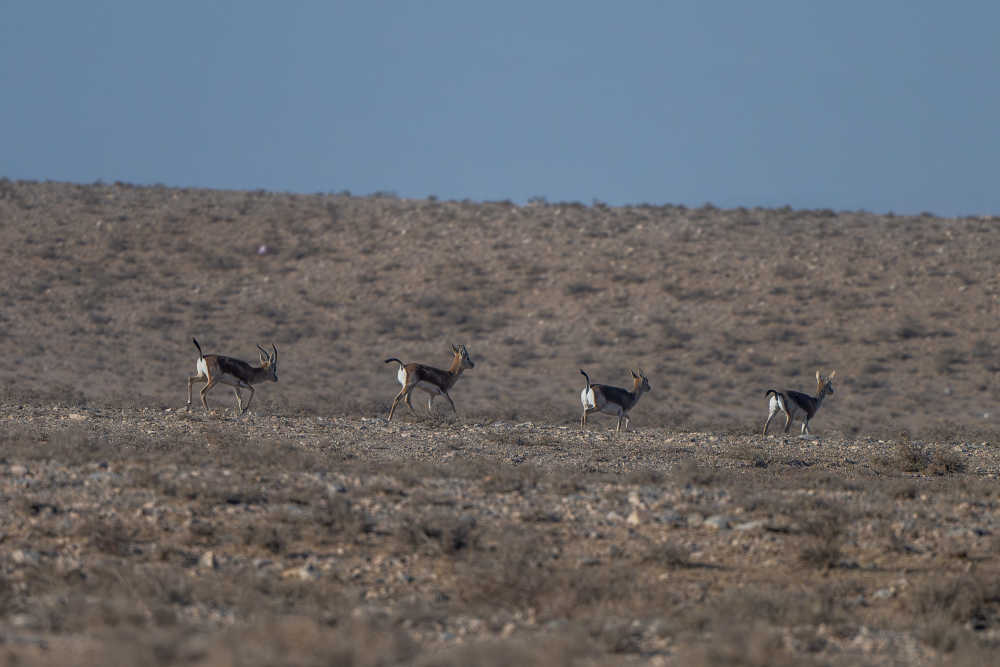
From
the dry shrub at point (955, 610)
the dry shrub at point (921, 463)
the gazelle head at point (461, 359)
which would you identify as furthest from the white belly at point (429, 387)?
the dry shrub at point (955, 610)

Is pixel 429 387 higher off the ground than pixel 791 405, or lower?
lower

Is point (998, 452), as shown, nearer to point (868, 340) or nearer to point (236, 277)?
point (868, 340)

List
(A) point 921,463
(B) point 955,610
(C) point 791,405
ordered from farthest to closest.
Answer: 1. (C) point 791,405
2. (A) point 921,463
3. (B) point 955,610

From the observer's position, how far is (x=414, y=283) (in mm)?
40469

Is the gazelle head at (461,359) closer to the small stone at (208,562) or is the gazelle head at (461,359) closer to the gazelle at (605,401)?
the gazelle at (605,401)

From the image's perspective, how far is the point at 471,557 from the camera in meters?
8.58

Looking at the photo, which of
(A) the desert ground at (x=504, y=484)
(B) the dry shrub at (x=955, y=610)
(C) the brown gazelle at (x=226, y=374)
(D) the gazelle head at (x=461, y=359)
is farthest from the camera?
(D) the gazelle head at (x=461, y=359)

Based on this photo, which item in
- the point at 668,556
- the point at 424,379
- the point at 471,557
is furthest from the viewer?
the point at 424,379

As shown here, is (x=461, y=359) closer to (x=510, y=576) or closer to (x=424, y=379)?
(x=424, y=379)

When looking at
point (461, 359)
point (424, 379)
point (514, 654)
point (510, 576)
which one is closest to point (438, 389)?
point (424, 379)

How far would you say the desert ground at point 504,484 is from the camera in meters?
6.95

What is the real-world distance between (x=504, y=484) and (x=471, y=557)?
270 cm

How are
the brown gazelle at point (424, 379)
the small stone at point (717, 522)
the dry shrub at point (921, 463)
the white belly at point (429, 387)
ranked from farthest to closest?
the white belly at point (429, 387), the brown gazelle at point (424, 379), the dry shrub at point (921, 463), the small stone at point (717, 522)

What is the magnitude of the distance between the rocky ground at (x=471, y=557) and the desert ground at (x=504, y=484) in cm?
3
